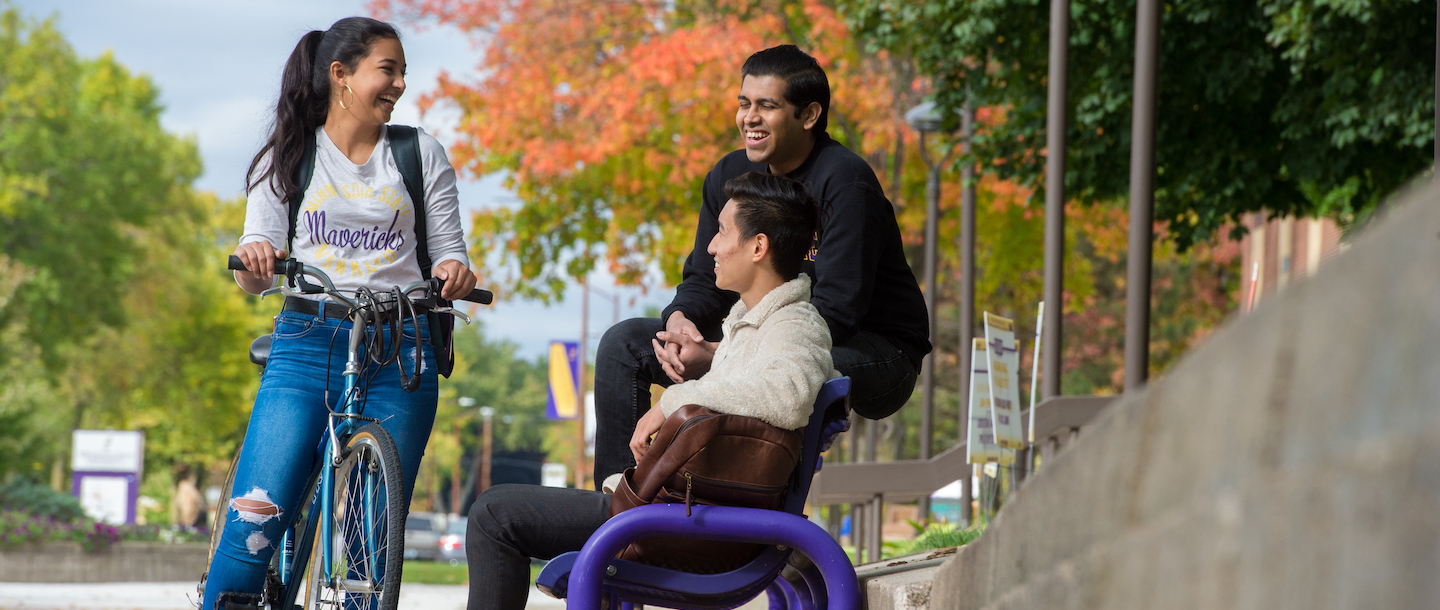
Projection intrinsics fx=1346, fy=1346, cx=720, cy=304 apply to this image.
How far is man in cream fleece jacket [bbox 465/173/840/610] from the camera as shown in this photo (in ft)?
8.83

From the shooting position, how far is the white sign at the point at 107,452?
24453mm

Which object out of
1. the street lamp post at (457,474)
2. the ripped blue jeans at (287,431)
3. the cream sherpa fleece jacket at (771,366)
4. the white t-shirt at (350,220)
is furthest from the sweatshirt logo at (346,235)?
A: the street lamp post at (457,474)

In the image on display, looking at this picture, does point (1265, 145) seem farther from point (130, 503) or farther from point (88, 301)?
point (88, 301)

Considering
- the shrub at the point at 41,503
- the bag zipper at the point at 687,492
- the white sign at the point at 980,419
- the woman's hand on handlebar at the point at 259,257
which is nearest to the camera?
the bag zipper at the point at 687,492

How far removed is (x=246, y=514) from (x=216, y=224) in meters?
46.8

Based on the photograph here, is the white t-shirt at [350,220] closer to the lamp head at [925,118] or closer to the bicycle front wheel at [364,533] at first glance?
the bicycle front wheel at [364,533]

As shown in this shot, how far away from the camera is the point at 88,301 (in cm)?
3341

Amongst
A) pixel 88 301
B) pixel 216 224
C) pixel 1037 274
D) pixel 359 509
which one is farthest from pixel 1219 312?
pixel 216 224

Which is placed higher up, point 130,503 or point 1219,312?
point 1219,312

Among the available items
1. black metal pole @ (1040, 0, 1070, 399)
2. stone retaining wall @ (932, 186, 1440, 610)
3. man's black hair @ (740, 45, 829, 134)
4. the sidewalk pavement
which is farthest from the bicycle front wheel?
the sidewalk pavement

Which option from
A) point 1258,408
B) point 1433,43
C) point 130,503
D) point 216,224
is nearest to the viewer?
point 1258,408

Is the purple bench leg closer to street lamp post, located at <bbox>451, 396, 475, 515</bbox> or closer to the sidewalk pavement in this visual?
the sidewalk pavement

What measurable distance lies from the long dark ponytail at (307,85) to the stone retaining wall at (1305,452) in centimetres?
298

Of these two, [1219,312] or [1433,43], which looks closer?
[1433,43]
